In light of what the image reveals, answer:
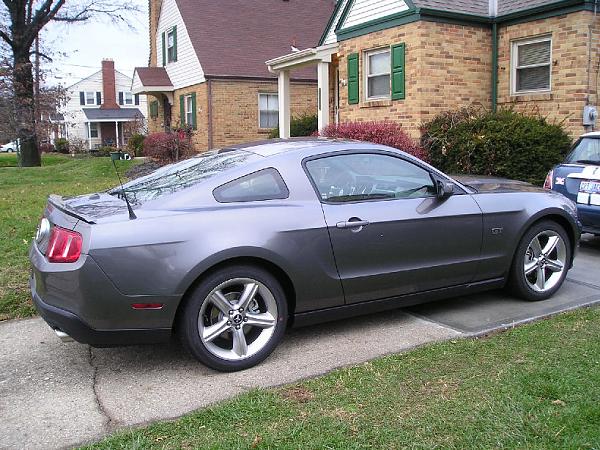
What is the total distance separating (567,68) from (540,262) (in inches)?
308

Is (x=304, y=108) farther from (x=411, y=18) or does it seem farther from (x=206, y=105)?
(x=411, y=18)

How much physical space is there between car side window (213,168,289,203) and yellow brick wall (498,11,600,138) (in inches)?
363

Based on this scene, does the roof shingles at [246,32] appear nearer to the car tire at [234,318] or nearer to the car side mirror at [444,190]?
the car side mirror at [444,190]

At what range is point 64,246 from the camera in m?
3.71

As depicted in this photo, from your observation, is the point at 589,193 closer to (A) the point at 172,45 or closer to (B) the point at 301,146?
(B) the point at 301,146

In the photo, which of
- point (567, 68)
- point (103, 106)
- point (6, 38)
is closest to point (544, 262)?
point (567, 68)

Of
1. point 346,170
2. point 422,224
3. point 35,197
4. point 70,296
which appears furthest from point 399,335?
point 35,197

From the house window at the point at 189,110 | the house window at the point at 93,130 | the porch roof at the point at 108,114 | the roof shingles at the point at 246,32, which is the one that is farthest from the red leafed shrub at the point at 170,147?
the house window at the point at 93,130

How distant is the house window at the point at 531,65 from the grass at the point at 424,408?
9.54m

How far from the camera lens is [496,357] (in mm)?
3959

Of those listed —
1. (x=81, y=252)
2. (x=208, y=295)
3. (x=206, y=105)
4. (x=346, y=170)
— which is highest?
(x=206, y=105)

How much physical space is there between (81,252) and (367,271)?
195cm

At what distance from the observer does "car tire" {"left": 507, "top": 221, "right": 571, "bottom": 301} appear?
5.14 meters

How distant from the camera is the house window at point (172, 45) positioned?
80.1 feet
